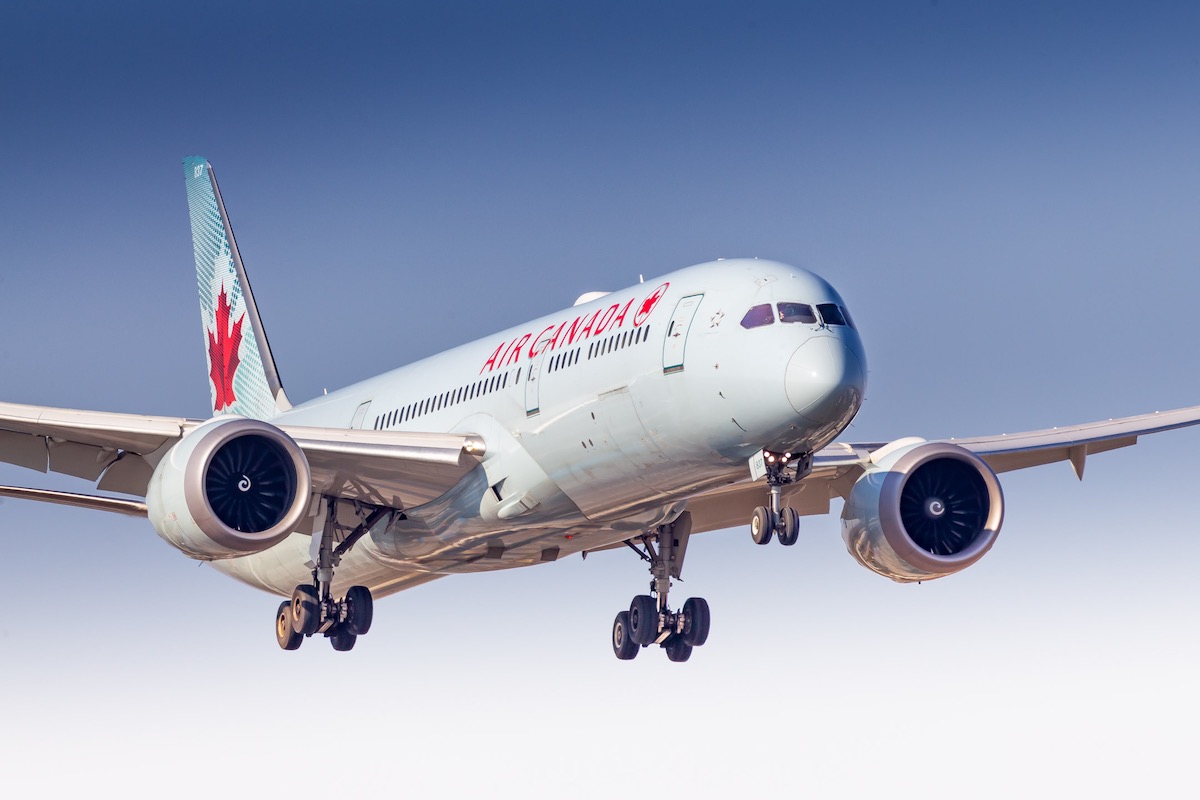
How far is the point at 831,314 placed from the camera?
26.5 meters

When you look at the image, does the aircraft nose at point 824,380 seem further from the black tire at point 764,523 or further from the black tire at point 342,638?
the black tire at point 342,638

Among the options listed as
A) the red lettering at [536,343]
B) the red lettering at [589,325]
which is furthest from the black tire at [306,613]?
the red lettering at [589,325]

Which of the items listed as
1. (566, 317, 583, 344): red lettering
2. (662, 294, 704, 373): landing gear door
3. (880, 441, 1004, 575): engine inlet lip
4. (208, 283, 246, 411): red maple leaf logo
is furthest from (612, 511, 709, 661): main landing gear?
(208, 283, 246, 411): red maple leaf logo

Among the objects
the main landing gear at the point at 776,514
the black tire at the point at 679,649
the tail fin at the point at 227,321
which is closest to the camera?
the main landing gear at the point at 776,514

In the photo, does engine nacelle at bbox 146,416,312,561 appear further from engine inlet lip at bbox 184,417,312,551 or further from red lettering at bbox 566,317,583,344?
red lettering at bbox 566,317,583,344

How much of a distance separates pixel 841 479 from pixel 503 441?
26.1 feet

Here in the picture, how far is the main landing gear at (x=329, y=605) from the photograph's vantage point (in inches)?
1321

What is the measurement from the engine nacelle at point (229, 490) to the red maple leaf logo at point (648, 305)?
244 inches

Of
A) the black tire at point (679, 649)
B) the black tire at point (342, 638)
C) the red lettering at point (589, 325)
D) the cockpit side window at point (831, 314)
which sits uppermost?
the red lettering at point (589, 325)

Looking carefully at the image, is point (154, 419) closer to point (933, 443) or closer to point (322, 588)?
point (322, 588)

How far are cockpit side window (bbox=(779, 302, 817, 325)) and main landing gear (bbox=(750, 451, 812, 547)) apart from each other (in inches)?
82.5

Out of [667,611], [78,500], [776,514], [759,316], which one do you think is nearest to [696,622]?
[667,611]

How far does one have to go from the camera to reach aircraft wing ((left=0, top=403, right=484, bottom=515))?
30516 mm

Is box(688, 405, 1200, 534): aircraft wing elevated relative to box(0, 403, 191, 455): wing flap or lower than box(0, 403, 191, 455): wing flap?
lower
